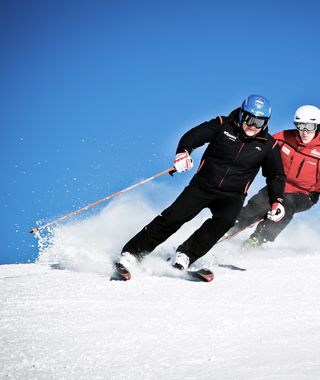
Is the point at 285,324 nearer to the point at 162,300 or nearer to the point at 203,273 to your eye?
the point at 162,300

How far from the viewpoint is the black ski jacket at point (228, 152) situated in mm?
5402

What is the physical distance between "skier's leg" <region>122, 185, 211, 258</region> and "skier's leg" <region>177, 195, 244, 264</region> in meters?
0.20

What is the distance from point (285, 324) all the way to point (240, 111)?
9.02 ft

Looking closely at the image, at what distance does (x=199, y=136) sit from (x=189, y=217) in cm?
103

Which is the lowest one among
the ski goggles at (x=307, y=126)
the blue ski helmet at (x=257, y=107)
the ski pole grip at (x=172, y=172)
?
the ski pole grip at (x=172, y=172)

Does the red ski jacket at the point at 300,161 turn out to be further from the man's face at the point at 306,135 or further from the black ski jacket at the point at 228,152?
the black ski jacket at the point at 228,152

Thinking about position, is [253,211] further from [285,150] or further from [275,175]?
[275,175]

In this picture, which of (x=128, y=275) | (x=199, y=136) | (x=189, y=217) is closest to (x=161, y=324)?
(x=128, y=275)

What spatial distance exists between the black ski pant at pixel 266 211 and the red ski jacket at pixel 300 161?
0.55 feet

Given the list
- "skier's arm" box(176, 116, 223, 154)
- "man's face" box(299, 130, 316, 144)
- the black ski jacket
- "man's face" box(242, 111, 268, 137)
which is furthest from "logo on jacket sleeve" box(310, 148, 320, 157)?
"skier's arm" box(176, 116, 223, 154)

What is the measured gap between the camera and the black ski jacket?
17.7ft

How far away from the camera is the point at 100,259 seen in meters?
7.17

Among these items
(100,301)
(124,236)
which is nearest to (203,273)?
(100,301)

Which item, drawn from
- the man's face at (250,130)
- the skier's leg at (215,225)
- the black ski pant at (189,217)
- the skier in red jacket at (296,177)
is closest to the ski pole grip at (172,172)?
the black ski pant at (189,217)
